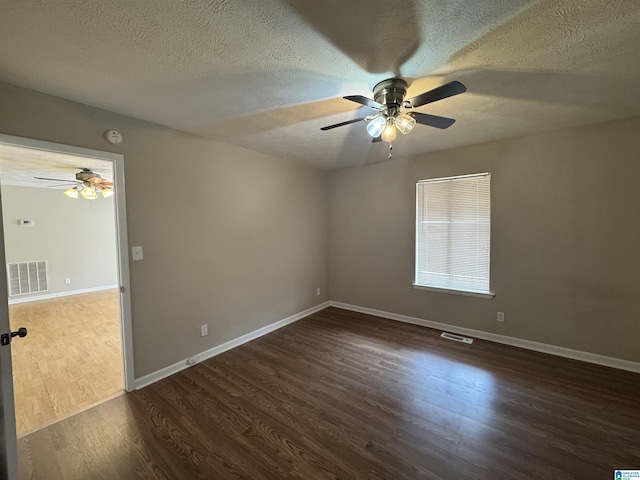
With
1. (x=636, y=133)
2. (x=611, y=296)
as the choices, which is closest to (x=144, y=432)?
(x=611, y=296)

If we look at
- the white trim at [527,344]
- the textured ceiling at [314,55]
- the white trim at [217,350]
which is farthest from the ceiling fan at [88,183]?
the white trim at [527,344]

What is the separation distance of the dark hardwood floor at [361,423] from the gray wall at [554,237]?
1.43ft

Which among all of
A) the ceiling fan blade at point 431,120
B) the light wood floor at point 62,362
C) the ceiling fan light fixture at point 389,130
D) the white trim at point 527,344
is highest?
the ceiling fan blade at point 431,120

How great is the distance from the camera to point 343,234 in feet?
14.7

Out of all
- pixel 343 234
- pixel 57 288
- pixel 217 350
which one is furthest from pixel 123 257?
pixel 57 288

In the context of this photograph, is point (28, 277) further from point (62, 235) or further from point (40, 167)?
point (40, 167)

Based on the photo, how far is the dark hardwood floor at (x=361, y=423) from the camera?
5.17ft

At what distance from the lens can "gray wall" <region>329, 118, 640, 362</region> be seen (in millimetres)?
2512

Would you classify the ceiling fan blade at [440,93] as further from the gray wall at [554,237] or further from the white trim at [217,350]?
the white trim at [217,350]

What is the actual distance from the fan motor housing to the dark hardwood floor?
2364mm

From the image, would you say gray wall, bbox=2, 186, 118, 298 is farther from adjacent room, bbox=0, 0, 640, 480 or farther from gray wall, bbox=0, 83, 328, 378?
gray wall, bbox=0, 83, 328, 378

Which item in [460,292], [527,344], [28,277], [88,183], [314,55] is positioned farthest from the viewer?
[28,277]

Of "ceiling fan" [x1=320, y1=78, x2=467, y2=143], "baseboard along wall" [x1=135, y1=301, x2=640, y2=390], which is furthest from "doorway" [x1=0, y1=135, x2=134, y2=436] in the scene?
"ceiling fan" [x1=320, y1=78, x2=467, y2=143]

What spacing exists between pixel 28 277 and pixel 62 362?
3.98 m
